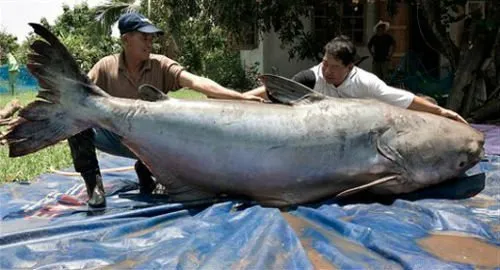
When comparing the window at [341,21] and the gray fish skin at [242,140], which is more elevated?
the window at [341,21]

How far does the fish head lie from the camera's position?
3.35m

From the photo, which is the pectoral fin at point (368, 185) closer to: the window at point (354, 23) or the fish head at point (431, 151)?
the fish head at point (431, 151)

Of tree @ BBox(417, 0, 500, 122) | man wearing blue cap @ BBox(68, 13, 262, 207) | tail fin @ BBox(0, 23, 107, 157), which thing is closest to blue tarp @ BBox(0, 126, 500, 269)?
man wearing blue cap @ BBox(68, 13, 262, 207)

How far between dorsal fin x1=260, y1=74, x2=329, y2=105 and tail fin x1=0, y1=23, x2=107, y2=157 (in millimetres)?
1044

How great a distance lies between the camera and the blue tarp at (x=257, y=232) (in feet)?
8.21

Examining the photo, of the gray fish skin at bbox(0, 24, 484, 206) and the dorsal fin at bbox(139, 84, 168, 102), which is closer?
the gray fish skin at bbox(0, 24, 484, 206)

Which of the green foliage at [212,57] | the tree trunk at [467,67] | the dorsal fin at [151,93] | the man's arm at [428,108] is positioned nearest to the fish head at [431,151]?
the man's arm at [428,108]

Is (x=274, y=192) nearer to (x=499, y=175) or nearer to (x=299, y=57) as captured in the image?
(x=499, y=175)

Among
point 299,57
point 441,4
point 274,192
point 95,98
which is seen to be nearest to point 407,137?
point 274,192

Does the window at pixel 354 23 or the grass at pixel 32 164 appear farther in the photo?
the window at pixel 354 23

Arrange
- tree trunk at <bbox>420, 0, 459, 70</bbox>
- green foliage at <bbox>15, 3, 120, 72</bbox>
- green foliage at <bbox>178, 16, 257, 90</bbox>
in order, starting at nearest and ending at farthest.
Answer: tree trunk at <bbox>420, 0, 459, 70</bbox>
green foliage at <bbox>178, 16, 257, 90</bbox>
green foliage at <bbox>15, 3, 120, 72</bbox>

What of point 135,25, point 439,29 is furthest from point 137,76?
point 439,29

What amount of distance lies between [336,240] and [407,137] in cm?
93

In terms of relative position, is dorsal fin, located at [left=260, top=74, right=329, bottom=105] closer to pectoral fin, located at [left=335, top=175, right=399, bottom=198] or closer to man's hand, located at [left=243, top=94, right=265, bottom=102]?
man's hand, located at [left=243, top=94, right=265, bottom=102]
